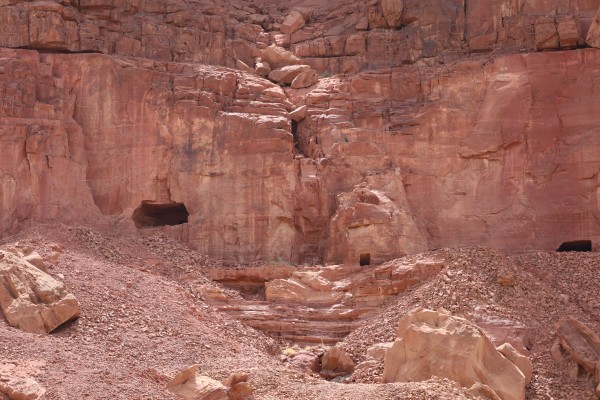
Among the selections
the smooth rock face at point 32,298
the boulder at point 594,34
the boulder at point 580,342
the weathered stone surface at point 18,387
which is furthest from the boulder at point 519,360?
the boulder at point 594,34

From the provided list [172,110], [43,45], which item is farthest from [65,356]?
[43,45]

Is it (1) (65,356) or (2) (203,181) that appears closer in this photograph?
(1) (65,356)

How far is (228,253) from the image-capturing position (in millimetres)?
34406

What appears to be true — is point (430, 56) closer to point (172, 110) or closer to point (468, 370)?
point (172, 110)

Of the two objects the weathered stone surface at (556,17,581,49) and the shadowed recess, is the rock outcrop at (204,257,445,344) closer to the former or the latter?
the shadowed recess

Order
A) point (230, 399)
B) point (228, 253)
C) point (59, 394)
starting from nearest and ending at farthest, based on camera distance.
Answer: point (59, 394), point (230, 399), point (228, 253)

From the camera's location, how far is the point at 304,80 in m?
38.3

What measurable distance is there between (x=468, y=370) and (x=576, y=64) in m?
15.3

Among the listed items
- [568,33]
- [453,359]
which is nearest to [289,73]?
[568,33]

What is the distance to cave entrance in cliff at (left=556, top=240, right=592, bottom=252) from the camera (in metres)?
33.3

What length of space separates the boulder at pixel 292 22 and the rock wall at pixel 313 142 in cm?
477

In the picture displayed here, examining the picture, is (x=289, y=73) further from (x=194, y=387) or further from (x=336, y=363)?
(x=194, y=387)

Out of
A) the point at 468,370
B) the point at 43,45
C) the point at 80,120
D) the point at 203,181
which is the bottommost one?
the point at 468,370

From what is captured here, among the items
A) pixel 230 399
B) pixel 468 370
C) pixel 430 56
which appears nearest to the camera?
pixel 230 399
